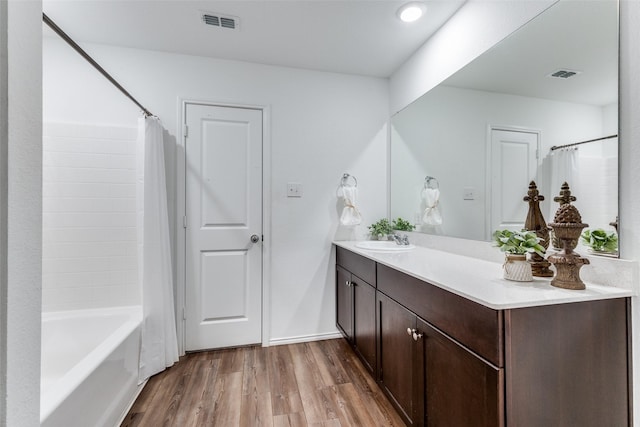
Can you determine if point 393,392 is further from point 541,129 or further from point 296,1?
point 296,1

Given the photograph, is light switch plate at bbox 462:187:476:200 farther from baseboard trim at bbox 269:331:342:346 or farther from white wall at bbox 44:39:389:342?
baseboard trim at bbox 269:331:342:346

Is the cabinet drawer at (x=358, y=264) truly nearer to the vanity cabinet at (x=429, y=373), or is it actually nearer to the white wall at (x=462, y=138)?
the vanity cabinet at (x=429, y=373)

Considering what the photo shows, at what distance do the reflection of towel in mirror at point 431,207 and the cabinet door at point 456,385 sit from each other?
1.04 m

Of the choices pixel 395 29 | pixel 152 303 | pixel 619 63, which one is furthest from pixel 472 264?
pixel 152 303

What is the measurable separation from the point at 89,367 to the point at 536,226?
7.07 ft

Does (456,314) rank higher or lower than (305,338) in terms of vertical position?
higher

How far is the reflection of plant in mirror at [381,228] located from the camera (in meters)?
2.60

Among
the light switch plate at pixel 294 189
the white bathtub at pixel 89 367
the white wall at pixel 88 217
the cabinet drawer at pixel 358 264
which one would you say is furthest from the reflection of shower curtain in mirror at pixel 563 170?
the white wall at pixel 88 217

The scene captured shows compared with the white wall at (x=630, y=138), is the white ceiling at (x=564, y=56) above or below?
above

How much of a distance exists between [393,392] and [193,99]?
8.20 feet

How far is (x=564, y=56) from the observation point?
1304mm

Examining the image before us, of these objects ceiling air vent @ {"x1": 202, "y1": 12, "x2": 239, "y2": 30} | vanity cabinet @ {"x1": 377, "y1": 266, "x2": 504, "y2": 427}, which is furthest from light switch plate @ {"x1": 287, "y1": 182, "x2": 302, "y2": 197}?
ceiling air vent @ {"x1": 202, "y1": 12, "x2": 239, "y2": 30}

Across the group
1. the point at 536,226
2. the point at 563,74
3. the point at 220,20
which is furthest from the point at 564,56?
the point at 220,20

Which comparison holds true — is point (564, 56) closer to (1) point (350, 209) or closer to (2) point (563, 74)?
(2) point (563, 74)
